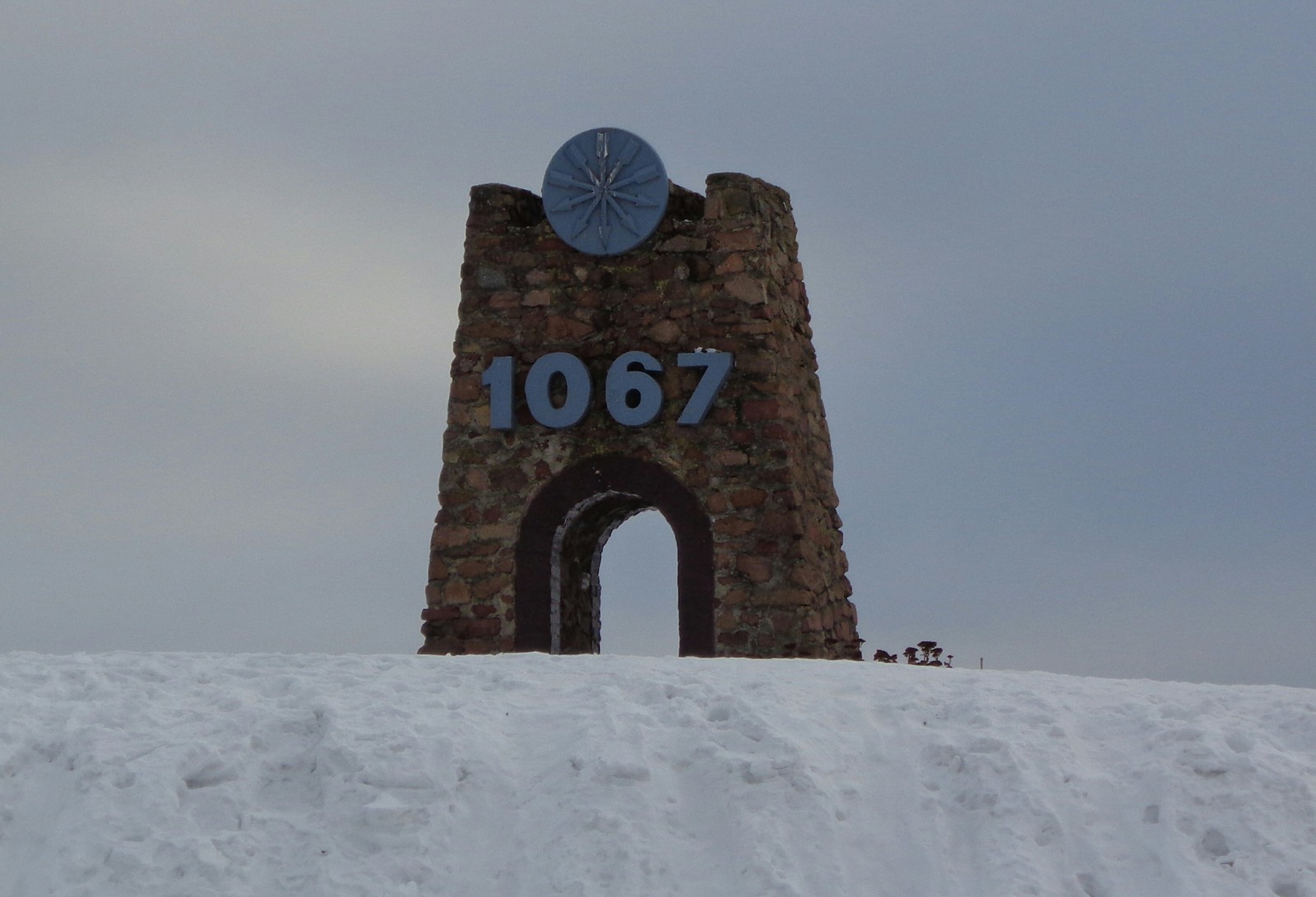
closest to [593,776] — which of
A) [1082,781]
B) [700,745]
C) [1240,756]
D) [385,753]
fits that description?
[700,745]

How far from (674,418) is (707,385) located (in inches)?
15.6

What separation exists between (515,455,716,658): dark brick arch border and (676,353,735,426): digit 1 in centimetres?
49

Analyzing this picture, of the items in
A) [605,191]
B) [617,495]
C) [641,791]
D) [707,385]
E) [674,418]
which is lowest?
[641,791]

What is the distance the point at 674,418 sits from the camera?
11.6m

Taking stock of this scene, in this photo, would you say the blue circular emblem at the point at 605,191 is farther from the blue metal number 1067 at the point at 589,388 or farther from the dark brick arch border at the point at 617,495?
the dark brick arch border at the point at 617,495

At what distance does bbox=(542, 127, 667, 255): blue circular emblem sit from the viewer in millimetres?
11992

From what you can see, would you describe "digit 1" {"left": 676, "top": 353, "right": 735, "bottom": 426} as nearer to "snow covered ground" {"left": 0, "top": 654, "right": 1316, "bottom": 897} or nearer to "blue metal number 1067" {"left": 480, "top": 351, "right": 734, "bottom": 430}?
"blue metal number 1067" {"left": 480, "top": 351, "right": 734, "bottom": 430}

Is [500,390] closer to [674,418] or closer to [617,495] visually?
[617,495]

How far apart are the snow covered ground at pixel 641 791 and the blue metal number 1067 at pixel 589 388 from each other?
4.50m

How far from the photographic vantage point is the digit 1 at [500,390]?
39.0 ft

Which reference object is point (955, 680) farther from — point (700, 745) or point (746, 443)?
point (746, 443)

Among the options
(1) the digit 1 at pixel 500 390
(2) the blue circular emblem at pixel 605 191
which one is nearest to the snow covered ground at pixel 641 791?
(1) the digit 1 at pixel 500 390

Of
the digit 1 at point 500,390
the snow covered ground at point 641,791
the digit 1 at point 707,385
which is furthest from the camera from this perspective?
the digit 1 at point 500,390

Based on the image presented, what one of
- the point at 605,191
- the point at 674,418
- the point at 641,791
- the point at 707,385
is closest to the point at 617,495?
the point at 674,418
